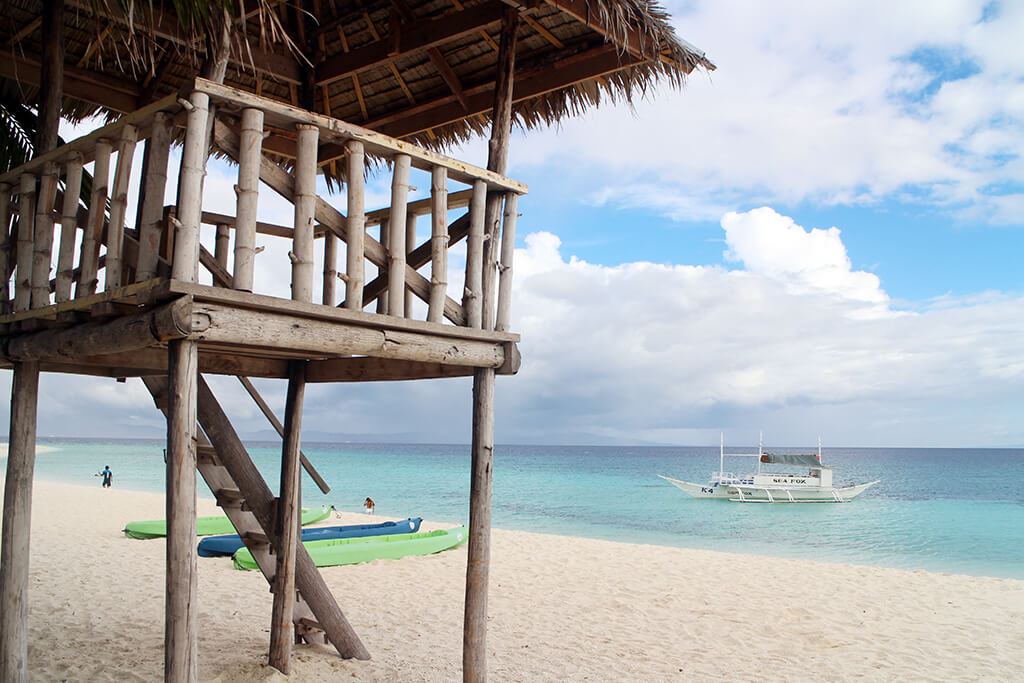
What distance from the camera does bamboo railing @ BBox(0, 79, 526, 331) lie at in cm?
319

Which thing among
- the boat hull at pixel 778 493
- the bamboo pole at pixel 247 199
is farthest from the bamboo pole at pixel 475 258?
the boat hull at pixel 778 493

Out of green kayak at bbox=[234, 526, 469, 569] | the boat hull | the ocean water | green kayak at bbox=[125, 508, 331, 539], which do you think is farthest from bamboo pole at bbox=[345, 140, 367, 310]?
the boat hull

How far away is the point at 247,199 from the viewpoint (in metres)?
3.20

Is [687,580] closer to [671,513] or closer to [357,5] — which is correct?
[357,5]

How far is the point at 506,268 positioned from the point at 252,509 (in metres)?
2.54

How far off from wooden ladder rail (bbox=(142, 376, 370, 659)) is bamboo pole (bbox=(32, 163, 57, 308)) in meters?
1.02

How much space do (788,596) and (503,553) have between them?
15.7 feet

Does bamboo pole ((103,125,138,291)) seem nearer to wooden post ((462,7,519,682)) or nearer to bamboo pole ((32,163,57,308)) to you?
bamboo pole ((32,163,57,308))

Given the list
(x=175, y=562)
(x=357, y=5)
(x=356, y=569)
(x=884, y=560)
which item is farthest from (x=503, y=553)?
(x=884, y=560)

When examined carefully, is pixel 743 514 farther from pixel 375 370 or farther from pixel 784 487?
pixel 375 370

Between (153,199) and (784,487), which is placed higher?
(153,199)

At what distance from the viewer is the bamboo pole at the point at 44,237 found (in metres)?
4.04

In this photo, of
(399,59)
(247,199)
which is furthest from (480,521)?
(399,59)

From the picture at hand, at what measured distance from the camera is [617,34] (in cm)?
490
